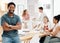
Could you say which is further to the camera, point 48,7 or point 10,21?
point 48,7

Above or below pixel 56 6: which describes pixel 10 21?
below

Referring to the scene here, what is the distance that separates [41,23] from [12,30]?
1.42 meters

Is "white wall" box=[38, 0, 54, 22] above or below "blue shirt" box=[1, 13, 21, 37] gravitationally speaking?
above

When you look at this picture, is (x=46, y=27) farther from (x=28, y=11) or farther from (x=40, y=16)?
(x=28, y=11)

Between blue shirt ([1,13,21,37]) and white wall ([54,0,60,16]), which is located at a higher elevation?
white wall ([54,0,60,16])

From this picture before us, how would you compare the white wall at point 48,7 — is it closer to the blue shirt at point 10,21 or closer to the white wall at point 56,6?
the white wall at point 56,6

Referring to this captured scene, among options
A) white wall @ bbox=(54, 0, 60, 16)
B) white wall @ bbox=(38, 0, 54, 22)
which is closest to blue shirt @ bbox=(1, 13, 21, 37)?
→ white wall @ bbox=(38, 0, 54, 22)

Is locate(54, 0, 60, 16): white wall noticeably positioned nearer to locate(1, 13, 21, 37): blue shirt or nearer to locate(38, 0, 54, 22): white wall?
locate(38, 0, 54, 22): white wall

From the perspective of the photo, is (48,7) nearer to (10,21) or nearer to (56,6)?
(56,6)

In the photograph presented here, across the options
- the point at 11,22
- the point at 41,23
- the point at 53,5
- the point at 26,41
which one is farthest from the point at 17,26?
the point at 53,5

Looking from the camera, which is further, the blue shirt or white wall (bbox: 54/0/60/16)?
white wall (bbox: 54/0/60/16)

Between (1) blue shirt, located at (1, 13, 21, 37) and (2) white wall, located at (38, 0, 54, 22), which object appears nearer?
(1) blue shirt, located at (1, 13, 21, 37)

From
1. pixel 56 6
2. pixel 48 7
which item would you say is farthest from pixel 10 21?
pixel 56 6

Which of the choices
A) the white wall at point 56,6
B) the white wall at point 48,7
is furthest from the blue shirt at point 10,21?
the white wall at point 56,6
